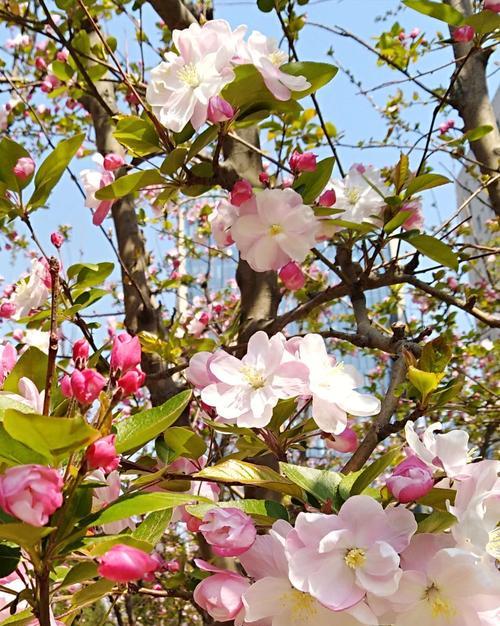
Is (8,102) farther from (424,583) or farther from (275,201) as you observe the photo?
(424,583)

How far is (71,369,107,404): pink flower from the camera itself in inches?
20.8

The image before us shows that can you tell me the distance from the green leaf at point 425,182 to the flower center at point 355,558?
685 mm

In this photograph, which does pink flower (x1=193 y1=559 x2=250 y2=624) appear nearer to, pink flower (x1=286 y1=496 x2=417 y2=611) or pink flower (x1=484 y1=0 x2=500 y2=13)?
pink flower (x1=286 y1=496 x2=417 y2=611)

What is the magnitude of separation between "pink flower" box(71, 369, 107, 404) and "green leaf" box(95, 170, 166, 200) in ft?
1.73

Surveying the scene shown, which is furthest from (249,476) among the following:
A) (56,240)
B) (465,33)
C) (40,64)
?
(40,64)

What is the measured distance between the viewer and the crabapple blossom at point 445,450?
0.65m

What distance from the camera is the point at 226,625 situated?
1.02 metres

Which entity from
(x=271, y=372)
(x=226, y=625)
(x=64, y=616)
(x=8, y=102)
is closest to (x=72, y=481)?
(x=64, y=616)

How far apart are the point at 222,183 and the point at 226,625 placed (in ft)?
2.44

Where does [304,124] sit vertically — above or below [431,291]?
above

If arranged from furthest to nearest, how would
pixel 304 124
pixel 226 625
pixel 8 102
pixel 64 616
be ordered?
1. pixel 8 102
2. pixel 304 124
3. pixel 226 625
4. pixel 64 616

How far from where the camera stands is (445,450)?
66 centimetres

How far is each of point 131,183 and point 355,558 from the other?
2.22 ft

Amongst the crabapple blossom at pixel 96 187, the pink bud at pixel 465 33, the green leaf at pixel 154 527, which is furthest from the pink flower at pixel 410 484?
the pink bud at pixel 465 33
